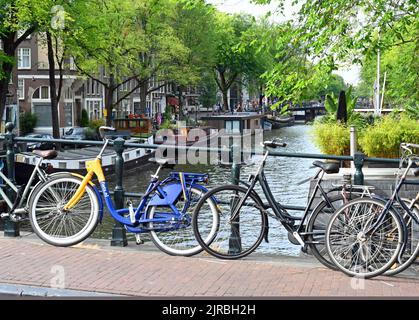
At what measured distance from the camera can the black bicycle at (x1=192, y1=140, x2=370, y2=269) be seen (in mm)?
5715

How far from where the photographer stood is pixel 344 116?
12453mm

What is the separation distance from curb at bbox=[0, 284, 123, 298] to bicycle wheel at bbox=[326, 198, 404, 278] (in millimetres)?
1982

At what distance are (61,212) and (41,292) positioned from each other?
1.66m

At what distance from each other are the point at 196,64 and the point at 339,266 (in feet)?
145

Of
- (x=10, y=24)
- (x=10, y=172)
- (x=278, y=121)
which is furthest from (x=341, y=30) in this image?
(x=278, y=121)

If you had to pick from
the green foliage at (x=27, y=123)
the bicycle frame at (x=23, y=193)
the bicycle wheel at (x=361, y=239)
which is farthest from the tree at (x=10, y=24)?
the bicycle wheel at (x=361, y=239)

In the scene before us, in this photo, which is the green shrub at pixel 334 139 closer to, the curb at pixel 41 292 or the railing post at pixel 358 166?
the railing post at pixel 358 166

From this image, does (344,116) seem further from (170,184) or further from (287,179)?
(287,179)

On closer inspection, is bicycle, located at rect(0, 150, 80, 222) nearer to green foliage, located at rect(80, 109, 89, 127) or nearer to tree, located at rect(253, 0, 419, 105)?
tree, located at rect(253, 0, 419, 105)

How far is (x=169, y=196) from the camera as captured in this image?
20.5 ft

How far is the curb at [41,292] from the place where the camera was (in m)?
4.94

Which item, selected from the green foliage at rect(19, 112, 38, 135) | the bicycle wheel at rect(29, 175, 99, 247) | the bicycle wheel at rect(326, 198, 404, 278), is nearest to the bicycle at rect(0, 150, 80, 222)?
the bicycle wheel at rect(29, 175, 99, 247)

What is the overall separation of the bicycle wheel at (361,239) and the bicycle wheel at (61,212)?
2.45 meters
